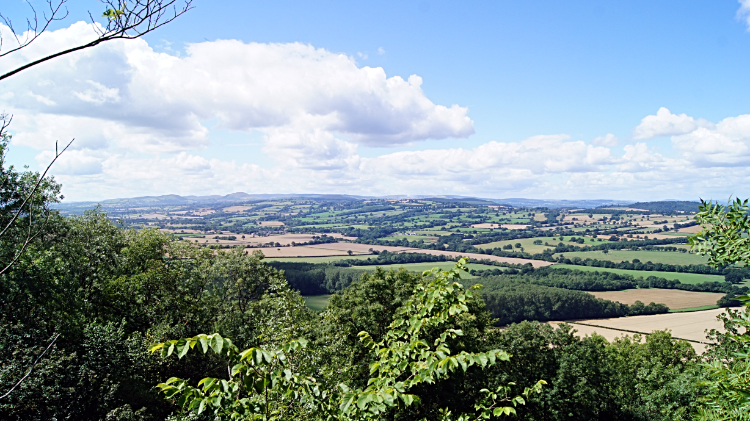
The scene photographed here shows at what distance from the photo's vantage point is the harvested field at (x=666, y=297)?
240 ft

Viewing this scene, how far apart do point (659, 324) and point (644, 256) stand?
224 ft

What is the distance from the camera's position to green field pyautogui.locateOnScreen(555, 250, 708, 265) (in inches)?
4349

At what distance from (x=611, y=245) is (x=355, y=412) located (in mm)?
160721

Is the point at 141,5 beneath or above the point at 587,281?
above

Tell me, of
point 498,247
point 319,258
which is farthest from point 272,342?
point 498,247

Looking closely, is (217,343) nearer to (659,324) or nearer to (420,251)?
(659,324)

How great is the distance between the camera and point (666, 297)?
78250 mm

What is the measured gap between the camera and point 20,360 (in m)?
16.2

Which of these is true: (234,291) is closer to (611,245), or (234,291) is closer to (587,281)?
(587,281)

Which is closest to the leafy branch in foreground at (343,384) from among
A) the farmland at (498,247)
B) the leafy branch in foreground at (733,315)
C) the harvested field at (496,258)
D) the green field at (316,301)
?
the leafy branch in foreground at (733,315)

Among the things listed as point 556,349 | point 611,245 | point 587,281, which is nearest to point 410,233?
point 611,245

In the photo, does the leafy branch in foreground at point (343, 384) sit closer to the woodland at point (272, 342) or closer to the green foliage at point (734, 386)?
the woodland at point (272, 342)

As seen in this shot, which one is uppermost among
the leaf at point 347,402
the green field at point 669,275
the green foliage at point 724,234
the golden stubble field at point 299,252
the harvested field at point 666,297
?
the green foliage at point 724,234

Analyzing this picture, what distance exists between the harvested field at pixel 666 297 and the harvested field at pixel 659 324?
5.80m
